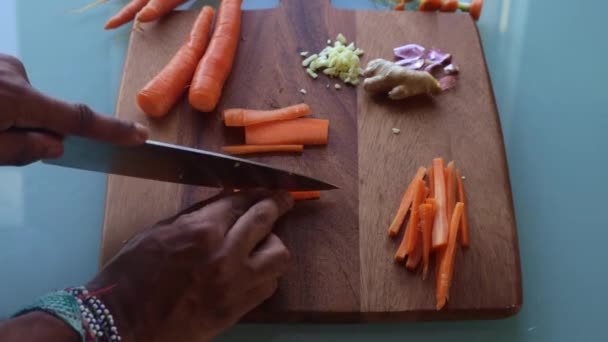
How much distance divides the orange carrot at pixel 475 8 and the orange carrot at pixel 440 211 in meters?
0.73

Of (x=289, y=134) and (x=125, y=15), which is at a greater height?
(x=125, y=15)

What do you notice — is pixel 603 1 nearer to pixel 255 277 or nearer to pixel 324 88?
pixel 324 88

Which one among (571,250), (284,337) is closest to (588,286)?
(571,250)

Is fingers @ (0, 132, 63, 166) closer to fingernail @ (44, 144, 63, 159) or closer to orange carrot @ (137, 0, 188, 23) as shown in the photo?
fingernail @ (44, 144, 63, 159)

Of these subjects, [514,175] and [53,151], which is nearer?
[53,151]

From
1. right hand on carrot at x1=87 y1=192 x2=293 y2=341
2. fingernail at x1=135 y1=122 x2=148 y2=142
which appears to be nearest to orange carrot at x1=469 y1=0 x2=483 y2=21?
right hand on carrot at x1=87 y1=192 x2=293 y2=341

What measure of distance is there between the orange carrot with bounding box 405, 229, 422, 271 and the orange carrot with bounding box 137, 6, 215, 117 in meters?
0.86

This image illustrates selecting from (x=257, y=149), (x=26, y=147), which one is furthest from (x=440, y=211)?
(x=26, y=147)

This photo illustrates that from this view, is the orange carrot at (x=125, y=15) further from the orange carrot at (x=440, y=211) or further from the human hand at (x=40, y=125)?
the orange carrot at (x=440, y=211)

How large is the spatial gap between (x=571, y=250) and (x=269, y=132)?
957 mm

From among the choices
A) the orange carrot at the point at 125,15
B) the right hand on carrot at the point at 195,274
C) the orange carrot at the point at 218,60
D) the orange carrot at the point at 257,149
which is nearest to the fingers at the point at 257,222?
the right hand on carrot at the point at 195,274

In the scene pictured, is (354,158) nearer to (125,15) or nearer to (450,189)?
(450,189)

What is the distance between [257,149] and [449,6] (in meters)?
0.94

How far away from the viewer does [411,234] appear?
1.66 meters
